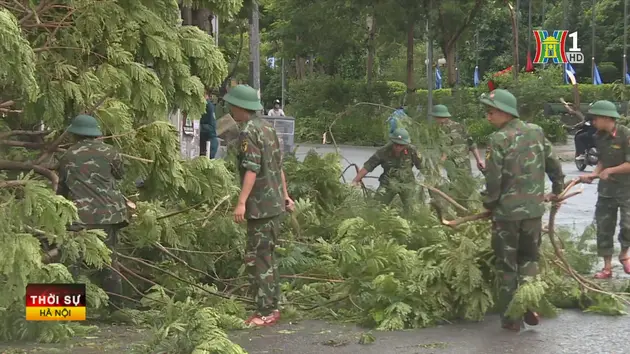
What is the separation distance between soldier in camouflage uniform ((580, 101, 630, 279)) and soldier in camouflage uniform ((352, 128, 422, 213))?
179cm

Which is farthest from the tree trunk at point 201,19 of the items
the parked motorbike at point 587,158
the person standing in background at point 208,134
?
the parked motorbike at point 587,158

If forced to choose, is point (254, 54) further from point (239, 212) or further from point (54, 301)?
point (54, 301)

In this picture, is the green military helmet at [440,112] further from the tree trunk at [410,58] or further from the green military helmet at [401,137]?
the tree trunk at [410,58]

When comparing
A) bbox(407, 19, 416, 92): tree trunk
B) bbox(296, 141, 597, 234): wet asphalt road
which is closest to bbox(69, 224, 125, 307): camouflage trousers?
bbox(296, 141, 597, 234): wet asphalt road

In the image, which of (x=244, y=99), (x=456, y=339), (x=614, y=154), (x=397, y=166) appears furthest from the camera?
(x=397, y=166)

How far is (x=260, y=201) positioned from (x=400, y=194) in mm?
2827

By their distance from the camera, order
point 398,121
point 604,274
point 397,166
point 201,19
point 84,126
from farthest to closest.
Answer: point 201,19 < point 397,166 < point 398,121 < point 604,274 < point 84,126

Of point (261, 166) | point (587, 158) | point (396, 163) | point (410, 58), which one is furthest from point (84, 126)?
point (410, 58)

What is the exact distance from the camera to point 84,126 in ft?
24.3

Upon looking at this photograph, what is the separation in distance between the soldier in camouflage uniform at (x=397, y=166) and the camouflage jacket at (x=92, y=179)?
3336mm

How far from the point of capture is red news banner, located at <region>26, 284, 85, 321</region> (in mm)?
5730

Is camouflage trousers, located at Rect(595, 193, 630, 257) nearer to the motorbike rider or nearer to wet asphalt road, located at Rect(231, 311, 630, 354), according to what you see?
wet asphalt road, located at Rect(231, 311, 630, 354)

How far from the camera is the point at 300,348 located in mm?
7027

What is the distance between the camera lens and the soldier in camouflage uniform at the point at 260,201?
770 cm
